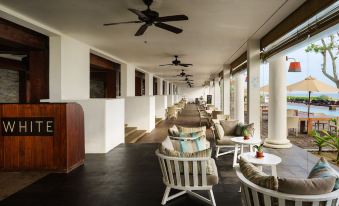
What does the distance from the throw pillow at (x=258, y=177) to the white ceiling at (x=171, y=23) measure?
265 cm

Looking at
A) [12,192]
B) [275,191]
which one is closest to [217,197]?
[275,191]

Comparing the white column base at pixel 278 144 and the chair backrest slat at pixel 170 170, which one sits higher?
the chair backrest slat at pixel 170 170

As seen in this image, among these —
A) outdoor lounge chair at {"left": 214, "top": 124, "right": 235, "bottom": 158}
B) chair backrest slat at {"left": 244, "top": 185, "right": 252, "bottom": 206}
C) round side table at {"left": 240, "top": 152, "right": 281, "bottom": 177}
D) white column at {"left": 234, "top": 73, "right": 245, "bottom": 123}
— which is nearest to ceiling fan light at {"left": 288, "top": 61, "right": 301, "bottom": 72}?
white column at {"left": 234, "top": 73, "right": 245, "bottom": 123}

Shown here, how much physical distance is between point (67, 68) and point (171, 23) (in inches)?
106

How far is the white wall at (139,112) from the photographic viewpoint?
10.2m

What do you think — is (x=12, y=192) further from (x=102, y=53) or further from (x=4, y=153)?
(x=102, y=53)

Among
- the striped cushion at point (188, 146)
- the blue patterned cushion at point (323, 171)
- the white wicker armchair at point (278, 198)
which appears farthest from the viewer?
the striped cushion at point (188, 146)

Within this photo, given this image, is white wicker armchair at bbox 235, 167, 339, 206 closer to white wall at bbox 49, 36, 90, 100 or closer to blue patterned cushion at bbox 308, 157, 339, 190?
blue patterned cushion at bbox 308, 157, 339, 190

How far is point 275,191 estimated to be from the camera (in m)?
1.94

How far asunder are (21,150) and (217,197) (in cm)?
324

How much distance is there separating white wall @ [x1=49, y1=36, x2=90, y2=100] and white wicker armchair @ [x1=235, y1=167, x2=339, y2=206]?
5.03 metres

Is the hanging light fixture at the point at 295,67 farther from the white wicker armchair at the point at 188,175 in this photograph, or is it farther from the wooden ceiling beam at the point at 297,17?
the white wicker armchair at the point at 188,175

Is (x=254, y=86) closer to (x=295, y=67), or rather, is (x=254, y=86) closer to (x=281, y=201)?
(x=295, y=67)

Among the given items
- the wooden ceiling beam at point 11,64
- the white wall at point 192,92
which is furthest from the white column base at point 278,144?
the white wall at point 192,92
